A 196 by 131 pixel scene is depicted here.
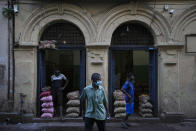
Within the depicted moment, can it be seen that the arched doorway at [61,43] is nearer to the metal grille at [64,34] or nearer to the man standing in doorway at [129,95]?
the metal grille at [64,34]

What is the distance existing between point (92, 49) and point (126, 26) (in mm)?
1692

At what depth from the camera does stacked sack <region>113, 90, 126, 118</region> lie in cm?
778

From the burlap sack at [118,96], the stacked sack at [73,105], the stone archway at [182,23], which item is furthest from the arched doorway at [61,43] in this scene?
the stone archway at [182,23]

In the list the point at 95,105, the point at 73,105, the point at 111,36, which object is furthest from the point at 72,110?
the point at 95,105

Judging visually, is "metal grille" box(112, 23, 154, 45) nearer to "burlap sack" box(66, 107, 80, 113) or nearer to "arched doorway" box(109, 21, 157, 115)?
"arched doorway" box(109, 21, 157, 115)

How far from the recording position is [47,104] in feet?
25.7

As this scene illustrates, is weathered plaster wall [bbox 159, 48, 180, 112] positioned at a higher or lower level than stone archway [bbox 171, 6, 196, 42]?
lower

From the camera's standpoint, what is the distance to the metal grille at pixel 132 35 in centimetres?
832

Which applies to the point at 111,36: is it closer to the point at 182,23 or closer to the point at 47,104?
the point at 182,23

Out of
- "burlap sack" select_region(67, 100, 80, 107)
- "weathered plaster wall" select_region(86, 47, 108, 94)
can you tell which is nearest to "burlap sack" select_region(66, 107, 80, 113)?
"burlap sack" select_region(67, 100, 80, 107)

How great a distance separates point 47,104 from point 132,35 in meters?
4.20

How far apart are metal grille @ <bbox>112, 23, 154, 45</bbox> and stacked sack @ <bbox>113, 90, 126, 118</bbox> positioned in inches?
79.7

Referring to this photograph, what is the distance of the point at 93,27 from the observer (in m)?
7.88

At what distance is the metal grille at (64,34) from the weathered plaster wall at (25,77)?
0.96 m
